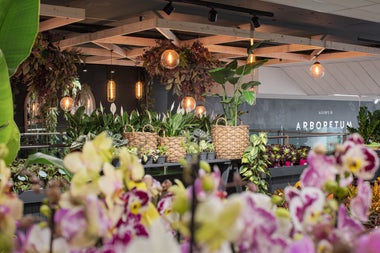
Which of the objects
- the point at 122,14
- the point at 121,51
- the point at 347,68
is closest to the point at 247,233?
the point at 122,14

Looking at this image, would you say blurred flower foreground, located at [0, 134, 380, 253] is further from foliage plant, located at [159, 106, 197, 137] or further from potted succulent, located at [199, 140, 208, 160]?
foliage plant, located at [159, 106, 197, 137]

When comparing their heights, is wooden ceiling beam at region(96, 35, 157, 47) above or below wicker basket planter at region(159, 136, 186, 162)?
above

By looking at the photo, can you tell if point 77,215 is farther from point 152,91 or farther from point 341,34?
point 152,91

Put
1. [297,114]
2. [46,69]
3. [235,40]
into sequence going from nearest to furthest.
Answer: [46,69] < [235,40] < [297,114]

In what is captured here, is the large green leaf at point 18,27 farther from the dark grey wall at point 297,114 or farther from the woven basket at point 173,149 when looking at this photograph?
the dark grey wall at point 297,114

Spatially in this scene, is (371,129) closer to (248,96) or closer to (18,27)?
(248,96)

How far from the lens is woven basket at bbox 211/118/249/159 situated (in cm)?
536

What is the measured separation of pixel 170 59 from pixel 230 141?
2437 millimetres

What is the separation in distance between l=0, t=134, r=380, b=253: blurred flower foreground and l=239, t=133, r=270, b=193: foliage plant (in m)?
4.71

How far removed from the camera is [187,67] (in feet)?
27.0

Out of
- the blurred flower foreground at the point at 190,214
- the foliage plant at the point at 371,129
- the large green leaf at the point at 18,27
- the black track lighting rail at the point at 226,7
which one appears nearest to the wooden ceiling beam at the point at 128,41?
the black track lighting rail at the point at 226,7

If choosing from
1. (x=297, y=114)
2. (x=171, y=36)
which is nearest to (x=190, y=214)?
(x=171, y=36)

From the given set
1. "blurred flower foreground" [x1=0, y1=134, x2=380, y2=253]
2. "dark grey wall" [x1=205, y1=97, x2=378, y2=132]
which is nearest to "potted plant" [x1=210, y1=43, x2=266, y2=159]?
"blurred flower foreground" [x1=0, y1=134, x2=380, y2=253]

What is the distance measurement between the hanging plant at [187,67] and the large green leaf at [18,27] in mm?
6622
